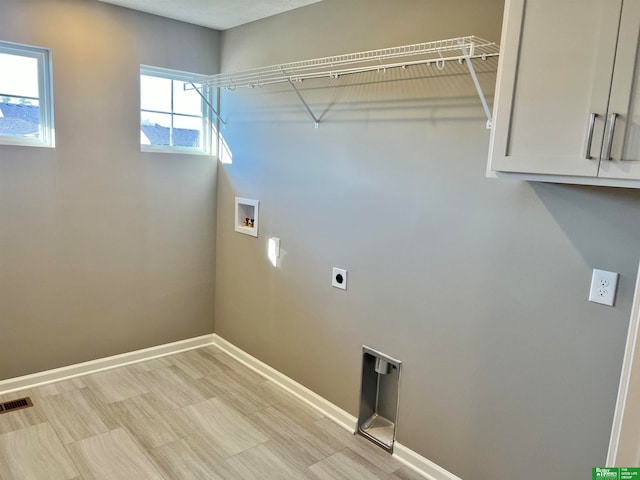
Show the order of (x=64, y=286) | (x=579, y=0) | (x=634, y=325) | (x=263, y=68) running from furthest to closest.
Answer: (x=64, y=286) < (x=263, y=68) < (x=579, y=0) < (x=634, y=325)

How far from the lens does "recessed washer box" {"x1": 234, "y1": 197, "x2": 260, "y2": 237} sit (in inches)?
138

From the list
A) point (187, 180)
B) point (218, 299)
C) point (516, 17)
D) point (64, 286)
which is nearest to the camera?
point (516, 17)

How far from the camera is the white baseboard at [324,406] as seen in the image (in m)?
2.50

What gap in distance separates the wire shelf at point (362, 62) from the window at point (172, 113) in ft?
0.63

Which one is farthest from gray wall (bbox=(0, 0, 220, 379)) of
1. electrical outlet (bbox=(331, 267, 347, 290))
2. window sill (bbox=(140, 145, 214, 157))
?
electrical outlet (bbox=(331, 267, 347, 290))

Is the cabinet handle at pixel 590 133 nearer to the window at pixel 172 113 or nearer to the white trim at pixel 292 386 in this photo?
the white trim at pixel 292 386

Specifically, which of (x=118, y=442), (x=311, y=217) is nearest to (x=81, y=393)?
(x=118, y=442)

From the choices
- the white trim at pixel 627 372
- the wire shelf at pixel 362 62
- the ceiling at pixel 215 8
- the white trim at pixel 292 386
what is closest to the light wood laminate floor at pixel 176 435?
the white trim at pixel 292 386

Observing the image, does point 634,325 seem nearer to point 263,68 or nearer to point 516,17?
point 516,17

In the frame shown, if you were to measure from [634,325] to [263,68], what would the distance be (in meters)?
2.46

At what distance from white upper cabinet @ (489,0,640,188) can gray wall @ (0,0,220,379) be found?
2555mm

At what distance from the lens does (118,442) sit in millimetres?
2660

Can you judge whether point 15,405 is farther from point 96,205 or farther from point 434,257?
point 434,257

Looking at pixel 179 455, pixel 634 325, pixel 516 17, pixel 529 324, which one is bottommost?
pixel 179 455
